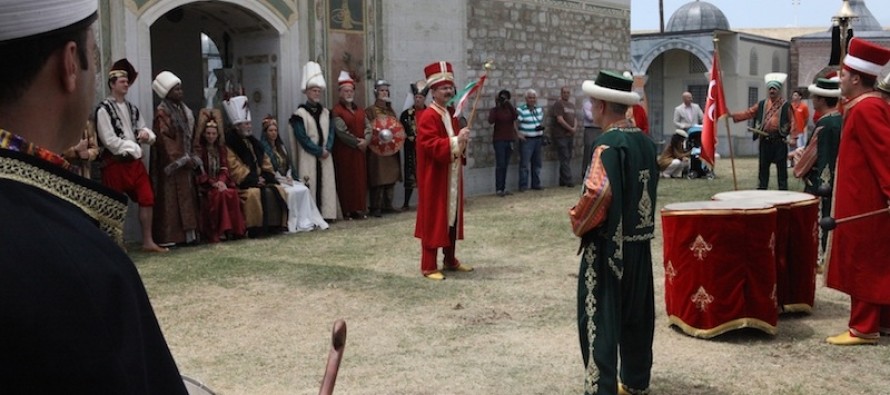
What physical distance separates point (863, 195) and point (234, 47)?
8.50 m

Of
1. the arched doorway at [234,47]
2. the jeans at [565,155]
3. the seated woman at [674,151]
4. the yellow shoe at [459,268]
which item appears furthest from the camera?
the jeans at [565,155]

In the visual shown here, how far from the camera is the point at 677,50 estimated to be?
25.8 m

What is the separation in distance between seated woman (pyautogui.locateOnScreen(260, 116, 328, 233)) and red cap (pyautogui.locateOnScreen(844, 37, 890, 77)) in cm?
652

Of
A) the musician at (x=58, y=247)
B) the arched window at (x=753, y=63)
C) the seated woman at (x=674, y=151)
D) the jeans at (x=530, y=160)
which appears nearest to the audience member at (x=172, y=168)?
the seated woman at (x=674, y=151)

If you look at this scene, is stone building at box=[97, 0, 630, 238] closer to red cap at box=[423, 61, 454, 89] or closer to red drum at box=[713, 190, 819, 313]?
red cap at box=[423, 61, 454, 89]

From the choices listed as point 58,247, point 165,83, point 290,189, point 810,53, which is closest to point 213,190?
point 290,189

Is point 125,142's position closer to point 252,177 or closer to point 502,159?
point 252,177

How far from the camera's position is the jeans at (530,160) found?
575 inches

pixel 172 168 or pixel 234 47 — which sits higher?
pixel 234 47

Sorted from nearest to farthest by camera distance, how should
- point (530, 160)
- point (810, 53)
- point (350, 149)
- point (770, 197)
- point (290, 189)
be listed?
→ point (770, 197), point (290, 189), point (350, 149), point (530, 160), point (810, 53)

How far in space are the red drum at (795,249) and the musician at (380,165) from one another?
6159 mm

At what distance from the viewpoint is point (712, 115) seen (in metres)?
6.31

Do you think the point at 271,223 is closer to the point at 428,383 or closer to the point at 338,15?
the point at 338,15

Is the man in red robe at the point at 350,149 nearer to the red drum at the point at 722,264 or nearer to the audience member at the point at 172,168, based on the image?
the audience member at the point at 172,168
